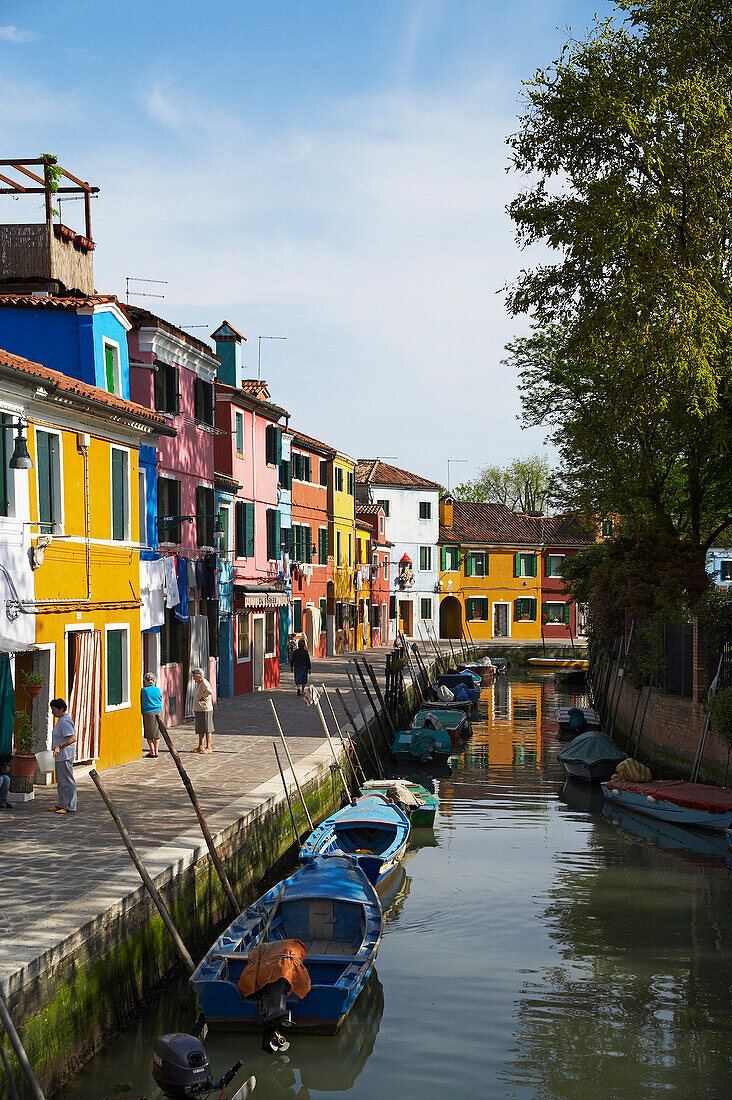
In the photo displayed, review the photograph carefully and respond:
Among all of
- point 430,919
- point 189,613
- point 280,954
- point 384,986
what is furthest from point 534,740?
point 280,954

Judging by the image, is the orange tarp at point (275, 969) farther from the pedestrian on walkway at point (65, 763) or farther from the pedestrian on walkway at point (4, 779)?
the pedestrian on walkway at point (4, 779)

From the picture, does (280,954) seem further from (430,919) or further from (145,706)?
(145,706)

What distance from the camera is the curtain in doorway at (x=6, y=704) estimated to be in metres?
14.9

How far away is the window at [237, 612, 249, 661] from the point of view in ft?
99.5

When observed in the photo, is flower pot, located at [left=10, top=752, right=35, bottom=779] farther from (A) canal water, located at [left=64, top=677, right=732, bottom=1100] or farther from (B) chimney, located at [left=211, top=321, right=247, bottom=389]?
(B) chimney, located at [left=211, top=321, right=247, bottom=389]

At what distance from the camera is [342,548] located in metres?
51.6

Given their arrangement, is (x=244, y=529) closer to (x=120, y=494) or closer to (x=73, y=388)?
(x=120, y=494)

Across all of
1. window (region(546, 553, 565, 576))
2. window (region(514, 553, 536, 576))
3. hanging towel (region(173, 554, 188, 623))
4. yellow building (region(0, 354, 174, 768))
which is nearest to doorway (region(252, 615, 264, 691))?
hanging towel (region(173, 554, 188, 623))

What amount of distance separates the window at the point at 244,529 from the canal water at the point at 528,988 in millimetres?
13842

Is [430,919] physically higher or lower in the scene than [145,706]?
lower

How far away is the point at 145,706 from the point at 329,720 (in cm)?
714

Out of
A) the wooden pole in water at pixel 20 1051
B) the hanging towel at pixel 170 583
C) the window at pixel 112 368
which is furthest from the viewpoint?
the hanging towel at pixel 170 583

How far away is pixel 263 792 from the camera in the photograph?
1571 cm

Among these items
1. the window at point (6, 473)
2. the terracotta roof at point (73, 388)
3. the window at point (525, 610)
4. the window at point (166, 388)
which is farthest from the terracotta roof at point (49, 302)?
the window at point (525, 610)
